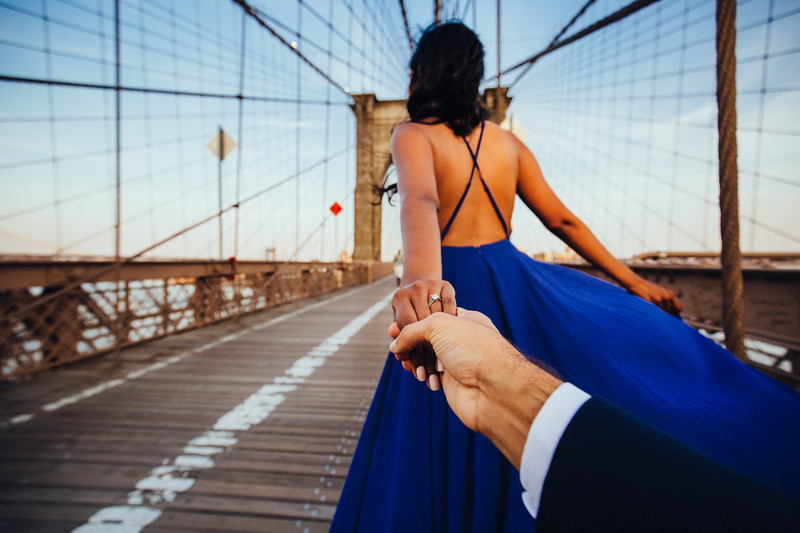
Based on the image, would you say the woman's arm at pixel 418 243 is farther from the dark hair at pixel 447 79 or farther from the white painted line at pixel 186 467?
the white painted line at pixel 186 467

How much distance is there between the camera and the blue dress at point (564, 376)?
16.4 inches

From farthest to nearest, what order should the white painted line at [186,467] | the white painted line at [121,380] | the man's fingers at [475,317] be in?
1. the white painted line at [121,380]
2. the white painted line at [186,467]
3. the man's fingers at [475,317]

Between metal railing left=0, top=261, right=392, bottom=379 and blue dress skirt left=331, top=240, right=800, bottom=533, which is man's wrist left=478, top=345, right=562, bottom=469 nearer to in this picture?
blue dress skirt left=331, top=240, right=800, bottom=533

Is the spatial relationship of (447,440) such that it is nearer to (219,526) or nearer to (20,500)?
(219,526)

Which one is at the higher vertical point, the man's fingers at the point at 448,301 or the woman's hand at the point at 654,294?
the man's fingers at the point at 448,301

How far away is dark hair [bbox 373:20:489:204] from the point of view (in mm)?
724

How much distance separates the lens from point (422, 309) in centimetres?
41

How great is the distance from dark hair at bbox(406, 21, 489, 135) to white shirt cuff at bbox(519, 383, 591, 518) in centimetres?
61

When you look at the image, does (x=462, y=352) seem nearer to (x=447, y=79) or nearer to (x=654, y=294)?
(x=447, y=79)

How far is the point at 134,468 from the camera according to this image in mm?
1357

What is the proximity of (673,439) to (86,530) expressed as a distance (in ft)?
5.02

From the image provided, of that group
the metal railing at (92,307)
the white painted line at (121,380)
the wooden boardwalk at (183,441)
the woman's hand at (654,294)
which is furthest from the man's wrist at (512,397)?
the metal railing at (92,307)

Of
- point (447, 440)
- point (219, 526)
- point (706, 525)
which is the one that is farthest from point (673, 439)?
point (219, 526)

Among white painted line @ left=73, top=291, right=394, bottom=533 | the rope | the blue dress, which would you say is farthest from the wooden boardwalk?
the rope
